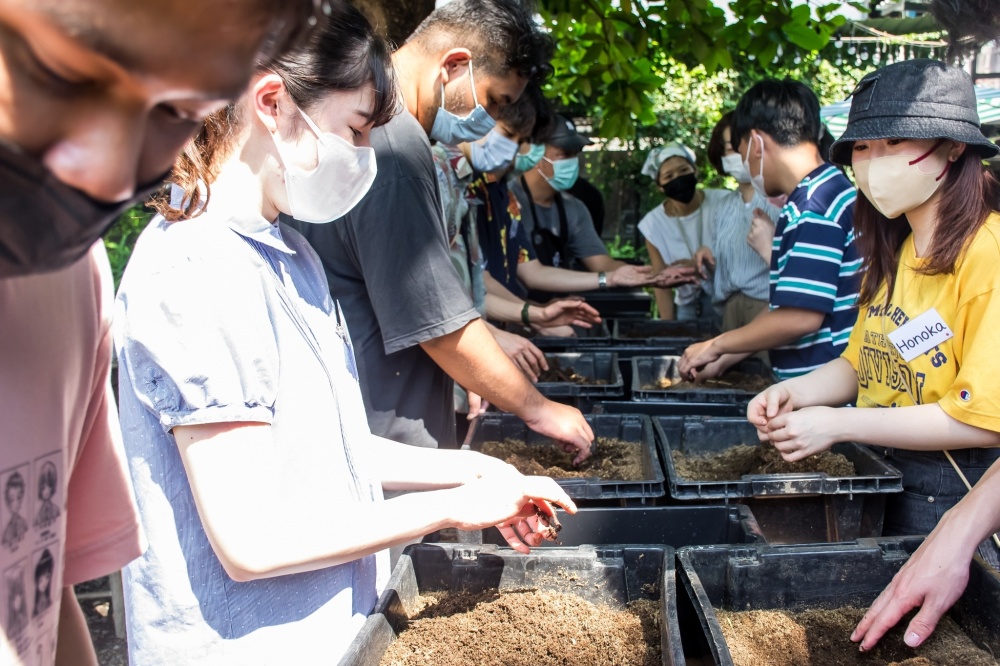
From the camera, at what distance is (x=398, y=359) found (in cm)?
234

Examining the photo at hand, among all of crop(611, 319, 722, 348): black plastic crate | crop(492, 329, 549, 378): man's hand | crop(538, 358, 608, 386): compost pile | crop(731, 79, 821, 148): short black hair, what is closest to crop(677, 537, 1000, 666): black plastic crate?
crop(492, 329, 549, 378): man's hand

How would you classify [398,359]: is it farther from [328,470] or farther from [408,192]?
[328,470]

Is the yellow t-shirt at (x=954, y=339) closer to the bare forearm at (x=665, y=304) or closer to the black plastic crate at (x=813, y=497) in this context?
the black plastic crate at (x=813, y=497)

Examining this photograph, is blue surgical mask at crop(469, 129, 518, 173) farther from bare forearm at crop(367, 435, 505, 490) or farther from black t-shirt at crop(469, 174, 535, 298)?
bare forearm at crop(367, 435, 505, 490)

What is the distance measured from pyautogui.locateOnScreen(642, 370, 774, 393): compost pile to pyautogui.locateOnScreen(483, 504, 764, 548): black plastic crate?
1501 millimetres

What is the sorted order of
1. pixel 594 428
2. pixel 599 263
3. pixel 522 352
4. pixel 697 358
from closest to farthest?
pixel 594 428 < pixel 522 352 < pixel 697 358 < pixel 599 263

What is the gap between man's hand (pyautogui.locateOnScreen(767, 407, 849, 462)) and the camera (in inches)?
81.6

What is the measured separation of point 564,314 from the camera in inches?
162

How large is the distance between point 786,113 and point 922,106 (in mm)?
1509

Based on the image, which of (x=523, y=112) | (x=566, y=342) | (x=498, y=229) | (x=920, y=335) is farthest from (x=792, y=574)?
(x=498, y=229)

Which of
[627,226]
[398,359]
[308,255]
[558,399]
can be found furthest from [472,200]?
[627,226]

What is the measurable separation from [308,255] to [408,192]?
1.77ft

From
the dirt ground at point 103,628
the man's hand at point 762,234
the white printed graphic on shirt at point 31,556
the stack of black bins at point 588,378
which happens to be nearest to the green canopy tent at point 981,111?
the man's hand at point 762,234

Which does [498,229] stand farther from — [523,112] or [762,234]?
[762,234]
